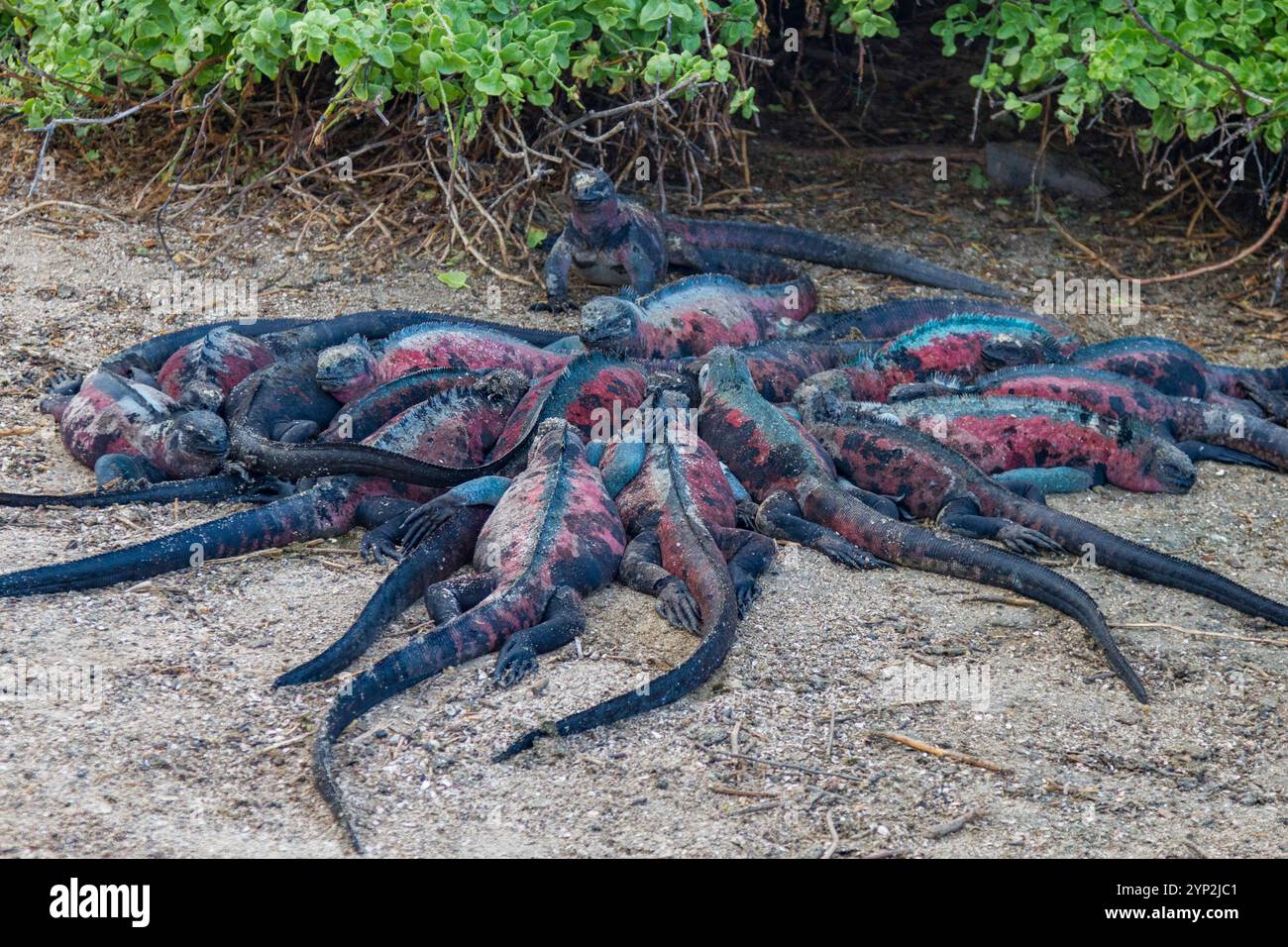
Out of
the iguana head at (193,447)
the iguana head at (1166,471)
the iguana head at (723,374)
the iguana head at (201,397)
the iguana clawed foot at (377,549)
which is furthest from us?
the iguana head at (723,374)

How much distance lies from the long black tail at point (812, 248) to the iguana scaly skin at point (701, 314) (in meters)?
0.40

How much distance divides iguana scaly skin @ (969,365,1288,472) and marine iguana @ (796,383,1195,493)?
18 centimetres

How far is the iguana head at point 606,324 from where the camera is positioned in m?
5.74

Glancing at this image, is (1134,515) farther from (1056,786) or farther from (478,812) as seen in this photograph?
(478,812)

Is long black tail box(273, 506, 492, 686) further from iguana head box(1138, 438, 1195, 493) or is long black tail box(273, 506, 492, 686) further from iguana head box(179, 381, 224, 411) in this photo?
iguana head box(1138, 438, 1195, 493)

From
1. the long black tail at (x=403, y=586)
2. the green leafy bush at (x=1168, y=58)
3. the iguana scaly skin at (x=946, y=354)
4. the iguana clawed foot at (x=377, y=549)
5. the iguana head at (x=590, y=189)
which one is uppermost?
the green leafy bush at (x=1168, y=58)

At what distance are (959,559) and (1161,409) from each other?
5.53ft

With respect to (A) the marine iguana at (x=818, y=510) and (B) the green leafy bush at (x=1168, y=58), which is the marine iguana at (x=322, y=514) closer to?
(A) the marine iguana at (x=818, y=510)

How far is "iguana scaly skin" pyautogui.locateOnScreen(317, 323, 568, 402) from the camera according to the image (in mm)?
5543

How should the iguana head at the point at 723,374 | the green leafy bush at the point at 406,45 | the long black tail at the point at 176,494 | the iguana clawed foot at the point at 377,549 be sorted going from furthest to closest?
the green leafy bush at the point at 406,45
the iguana head at the point at 723,374
the long black tail at the point at 176,494
the iguana clawed foot at the point at 377,549

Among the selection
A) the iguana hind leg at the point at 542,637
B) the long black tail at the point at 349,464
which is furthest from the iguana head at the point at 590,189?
the iguana hind leg at the point at 542,637

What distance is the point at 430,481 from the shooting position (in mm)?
4762

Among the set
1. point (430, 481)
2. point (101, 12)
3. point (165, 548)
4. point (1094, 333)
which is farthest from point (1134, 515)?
point (101, 12)

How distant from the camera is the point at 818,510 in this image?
489 cm
